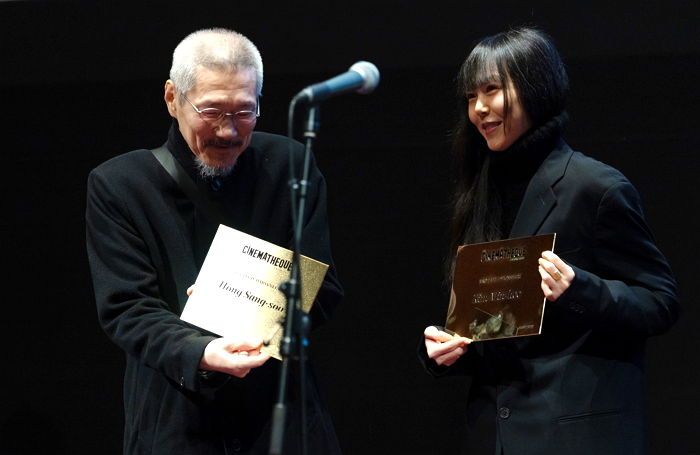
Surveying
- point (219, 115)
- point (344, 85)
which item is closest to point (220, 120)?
point (219, 115)

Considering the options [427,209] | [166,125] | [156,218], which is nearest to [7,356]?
[166,125]

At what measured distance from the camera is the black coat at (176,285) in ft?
7.64

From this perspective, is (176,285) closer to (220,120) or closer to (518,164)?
(220,120)

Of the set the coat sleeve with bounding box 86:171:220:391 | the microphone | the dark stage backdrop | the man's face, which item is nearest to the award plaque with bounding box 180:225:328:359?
the coat sleeve with bounding box 86:171:220:391

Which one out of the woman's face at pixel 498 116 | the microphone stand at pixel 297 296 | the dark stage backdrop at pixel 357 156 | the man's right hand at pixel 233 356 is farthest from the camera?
the dark stage backdrop at pixel 357 156

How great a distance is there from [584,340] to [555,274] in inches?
9.0

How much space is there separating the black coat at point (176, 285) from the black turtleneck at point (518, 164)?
439 mm

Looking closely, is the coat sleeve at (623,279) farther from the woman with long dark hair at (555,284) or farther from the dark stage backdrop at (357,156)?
the dark stage backdrop at (357,156)

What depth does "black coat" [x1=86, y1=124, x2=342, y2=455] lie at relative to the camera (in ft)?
7.64

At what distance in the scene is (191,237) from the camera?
2471 mm

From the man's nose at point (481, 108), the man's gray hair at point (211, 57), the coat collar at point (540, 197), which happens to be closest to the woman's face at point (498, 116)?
the man's nose at point (481, 108)

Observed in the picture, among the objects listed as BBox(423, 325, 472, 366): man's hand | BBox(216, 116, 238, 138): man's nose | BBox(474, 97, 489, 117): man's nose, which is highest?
BBox(474, 97, 489, 117): man's nose

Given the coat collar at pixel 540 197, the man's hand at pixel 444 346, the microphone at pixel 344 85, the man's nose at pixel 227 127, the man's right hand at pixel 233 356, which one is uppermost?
the microphone at pixel 344 85

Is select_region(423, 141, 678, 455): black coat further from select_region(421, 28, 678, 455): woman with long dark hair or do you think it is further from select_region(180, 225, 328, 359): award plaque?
select_region(180, 225, 328, 359): award plaque
